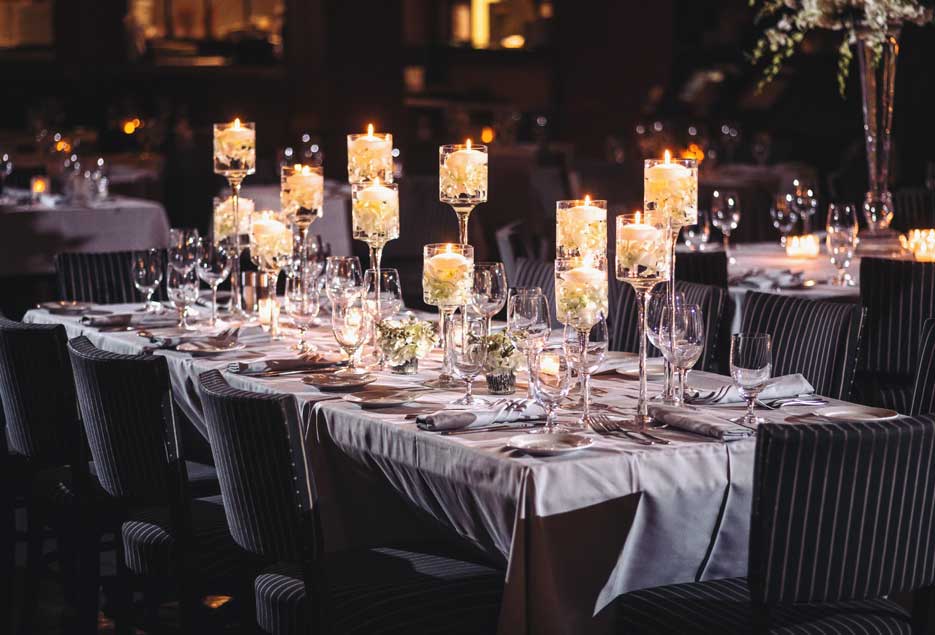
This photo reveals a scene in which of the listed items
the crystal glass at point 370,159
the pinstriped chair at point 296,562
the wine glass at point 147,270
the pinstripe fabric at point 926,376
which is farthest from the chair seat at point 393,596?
the wine glass at point 147,270

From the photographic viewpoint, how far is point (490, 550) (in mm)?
2928

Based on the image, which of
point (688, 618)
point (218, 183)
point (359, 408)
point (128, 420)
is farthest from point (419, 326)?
point (218, 183)

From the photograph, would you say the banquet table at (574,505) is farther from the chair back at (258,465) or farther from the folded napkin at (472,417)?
the chair back at (258,465)

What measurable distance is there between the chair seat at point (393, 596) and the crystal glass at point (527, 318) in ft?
1.42

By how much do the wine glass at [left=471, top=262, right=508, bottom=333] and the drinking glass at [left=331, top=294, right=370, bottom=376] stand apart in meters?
0.30

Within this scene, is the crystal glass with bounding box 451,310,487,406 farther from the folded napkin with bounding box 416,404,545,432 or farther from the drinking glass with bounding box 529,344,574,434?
the drinking glass with bounding box 529,344,574,434

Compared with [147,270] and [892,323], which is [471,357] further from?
[892,323]

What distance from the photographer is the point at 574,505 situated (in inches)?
107

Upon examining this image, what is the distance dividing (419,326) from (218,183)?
6.01 meters

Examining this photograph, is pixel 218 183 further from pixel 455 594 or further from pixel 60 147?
pixel 455 594

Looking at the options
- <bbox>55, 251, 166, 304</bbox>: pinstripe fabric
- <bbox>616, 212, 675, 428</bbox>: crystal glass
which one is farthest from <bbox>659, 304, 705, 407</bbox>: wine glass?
<bbox>55, 251, 166, 304</bbox>: pinstripe fabric

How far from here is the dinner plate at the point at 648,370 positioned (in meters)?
3.57

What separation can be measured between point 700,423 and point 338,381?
3.19 feet

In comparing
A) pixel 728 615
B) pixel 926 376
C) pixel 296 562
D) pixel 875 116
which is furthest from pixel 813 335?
pixel 875 116
